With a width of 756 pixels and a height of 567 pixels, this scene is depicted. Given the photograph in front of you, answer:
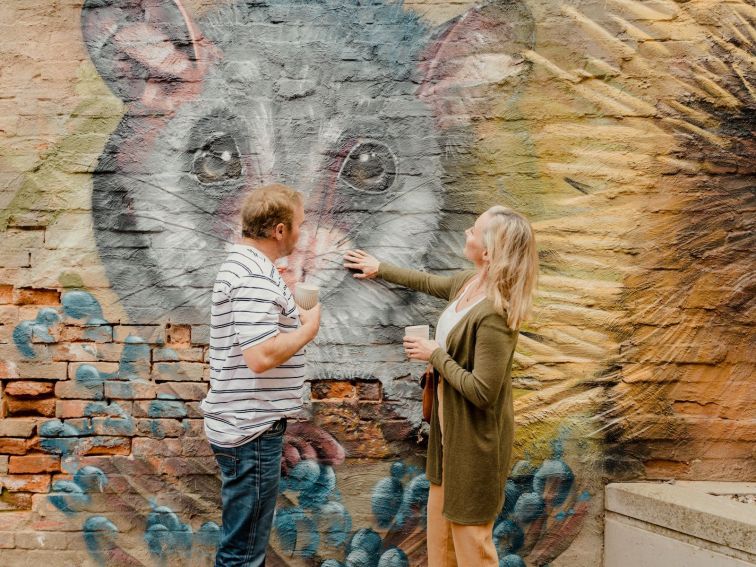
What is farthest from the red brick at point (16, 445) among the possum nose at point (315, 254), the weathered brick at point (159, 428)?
the possum nose at point (315, 254)

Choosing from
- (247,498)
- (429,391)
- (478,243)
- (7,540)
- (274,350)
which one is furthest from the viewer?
(7,540)

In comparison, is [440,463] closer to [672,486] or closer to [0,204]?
[672,486]

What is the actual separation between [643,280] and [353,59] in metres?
1.67

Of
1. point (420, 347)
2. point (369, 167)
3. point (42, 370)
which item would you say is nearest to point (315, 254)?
point (369, 167)

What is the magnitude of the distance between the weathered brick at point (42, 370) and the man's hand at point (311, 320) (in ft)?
4.33

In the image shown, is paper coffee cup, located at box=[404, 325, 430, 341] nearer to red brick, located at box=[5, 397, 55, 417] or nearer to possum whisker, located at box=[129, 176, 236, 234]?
possum whisker, located at box=[129, 176, 236, 234]

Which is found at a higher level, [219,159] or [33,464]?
[219,159]

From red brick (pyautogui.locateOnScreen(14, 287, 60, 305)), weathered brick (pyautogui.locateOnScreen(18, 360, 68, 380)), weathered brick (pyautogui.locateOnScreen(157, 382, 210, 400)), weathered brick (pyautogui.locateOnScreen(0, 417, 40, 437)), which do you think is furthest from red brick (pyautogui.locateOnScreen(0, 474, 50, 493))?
red brick (pyautogui.locateOnScreen(14, 287, 60, 305))

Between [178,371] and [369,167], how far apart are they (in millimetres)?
1270

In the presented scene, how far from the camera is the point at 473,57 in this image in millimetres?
3131

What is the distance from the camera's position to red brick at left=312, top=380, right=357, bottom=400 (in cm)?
315

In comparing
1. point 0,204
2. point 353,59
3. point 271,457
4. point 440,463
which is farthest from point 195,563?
point 353,59

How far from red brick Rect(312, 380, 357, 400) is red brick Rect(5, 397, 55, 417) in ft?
3.91

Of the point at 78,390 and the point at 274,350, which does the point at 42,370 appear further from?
the point at 274,350
